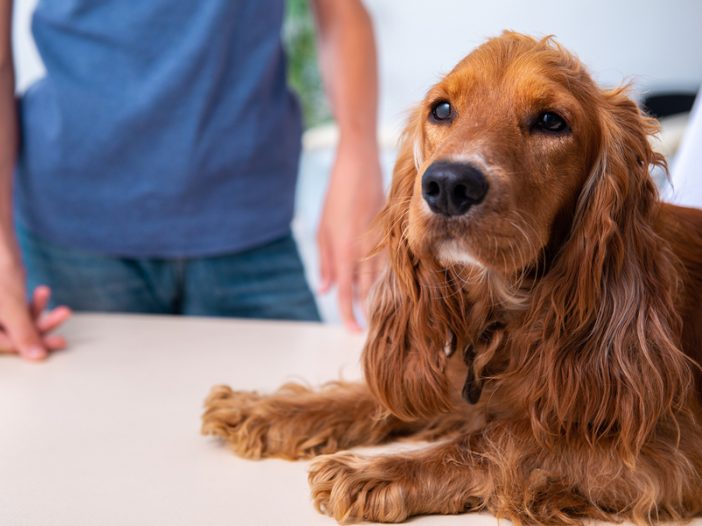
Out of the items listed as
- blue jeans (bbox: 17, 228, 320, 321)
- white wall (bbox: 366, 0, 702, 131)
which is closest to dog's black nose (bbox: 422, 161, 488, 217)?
blue jeans (bbox: 17, 228, 320, 321)

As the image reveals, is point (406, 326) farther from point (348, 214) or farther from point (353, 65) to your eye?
point (353, 65)

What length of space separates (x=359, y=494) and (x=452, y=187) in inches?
14.7

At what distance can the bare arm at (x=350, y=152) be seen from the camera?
1777 millimetres

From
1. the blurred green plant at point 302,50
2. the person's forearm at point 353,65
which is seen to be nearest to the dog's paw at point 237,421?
the person's forearm at point 353,65

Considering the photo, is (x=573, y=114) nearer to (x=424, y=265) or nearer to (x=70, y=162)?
(x=424, y=265)

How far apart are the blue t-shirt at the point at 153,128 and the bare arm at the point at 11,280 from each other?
9cm

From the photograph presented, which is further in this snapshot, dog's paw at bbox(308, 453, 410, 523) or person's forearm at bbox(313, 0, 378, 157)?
person's forearm at bbox(313, 0, 378, 157)

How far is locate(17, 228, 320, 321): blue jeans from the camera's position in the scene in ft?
6.15

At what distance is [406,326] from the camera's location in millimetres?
1165

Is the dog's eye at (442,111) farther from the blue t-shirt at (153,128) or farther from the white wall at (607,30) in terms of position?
the white wall at (607,30)

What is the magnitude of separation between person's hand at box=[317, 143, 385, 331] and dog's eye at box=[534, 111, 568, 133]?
2.46 feet

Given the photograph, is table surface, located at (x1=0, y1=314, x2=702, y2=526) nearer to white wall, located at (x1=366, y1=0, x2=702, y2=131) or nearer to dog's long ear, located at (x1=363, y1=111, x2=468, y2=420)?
dog's long ear, located at (x1=363, y1=111, x2=468, y2=420)

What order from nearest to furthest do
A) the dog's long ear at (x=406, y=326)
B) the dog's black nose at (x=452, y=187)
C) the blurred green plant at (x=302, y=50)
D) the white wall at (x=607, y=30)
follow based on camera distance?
the dog's black nose at (x=452, y=187) → the dog's long ear at (x=406, y=326) → the white wall at (x=607, y=30) → the blurred green plant at (x=302, y=50)

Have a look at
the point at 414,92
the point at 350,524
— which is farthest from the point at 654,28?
the point at 350,524
